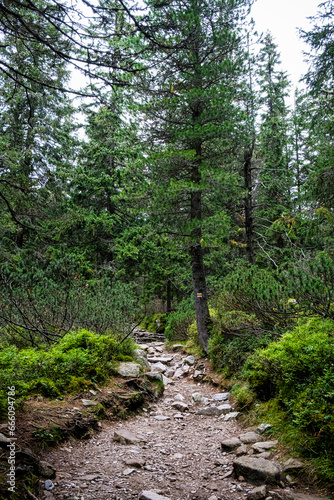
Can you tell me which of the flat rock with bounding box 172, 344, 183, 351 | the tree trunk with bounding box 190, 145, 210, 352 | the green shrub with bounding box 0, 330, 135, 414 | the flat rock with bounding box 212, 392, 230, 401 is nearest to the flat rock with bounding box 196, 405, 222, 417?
the flat rock with bounding box 212, 392, 230, 401

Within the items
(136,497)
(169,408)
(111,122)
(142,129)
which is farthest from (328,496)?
(111,122)

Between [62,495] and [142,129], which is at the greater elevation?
[142,129]

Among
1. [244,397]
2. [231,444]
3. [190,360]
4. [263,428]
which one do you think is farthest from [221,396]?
[190,360]

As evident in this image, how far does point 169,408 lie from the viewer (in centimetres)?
611

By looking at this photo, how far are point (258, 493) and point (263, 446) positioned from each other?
97 cm

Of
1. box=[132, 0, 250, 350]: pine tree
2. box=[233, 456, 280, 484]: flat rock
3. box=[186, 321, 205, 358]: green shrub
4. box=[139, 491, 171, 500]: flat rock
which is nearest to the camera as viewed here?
box=[139, 491, 171, 500]: flat rock

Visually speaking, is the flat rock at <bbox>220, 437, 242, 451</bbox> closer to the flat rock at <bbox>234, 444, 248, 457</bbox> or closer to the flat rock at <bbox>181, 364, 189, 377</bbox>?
the flat rock at <bbox>234, 444, 248, 457</bbox>

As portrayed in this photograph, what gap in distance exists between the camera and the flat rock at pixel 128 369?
20.9 ft

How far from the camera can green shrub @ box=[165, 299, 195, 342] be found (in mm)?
12430

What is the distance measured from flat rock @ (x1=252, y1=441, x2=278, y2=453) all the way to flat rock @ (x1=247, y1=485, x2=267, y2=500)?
0.80 metres

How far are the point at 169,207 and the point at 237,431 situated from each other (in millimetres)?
5968

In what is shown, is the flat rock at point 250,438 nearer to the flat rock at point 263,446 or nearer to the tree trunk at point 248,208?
the flat rock at point 263,446

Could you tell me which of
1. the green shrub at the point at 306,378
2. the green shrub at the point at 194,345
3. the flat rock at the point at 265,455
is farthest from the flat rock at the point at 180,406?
the green shrub at the point at 194,345

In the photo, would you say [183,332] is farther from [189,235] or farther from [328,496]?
[328,496]
